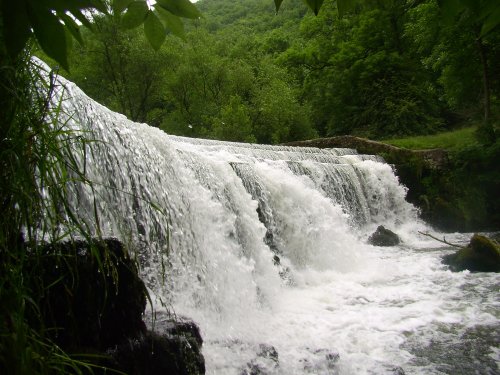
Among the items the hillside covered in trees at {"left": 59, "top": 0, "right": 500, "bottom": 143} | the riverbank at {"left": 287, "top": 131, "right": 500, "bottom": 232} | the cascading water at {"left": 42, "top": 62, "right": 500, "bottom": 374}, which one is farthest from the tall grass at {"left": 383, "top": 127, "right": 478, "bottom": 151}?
the cascading water at {"left": 42, "top": 62, "right": 500, "bottom": 374}

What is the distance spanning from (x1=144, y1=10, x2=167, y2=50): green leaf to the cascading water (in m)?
1.47

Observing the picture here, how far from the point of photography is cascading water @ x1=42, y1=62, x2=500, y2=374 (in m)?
3.90

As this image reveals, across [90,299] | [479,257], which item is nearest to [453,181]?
[479,257]

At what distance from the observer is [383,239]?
9203 mm

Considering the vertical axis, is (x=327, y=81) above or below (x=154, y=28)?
above

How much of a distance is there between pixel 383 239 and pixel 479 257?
2.56 metres

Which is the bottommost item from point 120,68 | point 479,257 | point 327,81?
point 479,257

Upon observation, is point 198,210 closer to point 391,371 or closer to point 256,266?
point 256,266

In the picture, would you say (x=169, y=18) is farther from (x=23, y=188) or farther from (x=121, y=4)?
(x=23, y=188)

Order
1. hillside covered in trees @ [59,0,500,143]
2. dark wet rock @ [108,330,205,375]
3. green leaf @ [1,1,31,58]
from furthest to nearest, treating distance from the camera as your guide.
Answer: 1. hillside covered in trees @ [59,0,500,143]
2. dark wet rock @ [108,330,205,375]
3. green leaf @ [1,1,31,58]

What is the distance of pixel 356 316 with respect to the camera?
500 cm

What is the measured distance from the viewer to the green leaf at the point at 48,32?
84 centimetres

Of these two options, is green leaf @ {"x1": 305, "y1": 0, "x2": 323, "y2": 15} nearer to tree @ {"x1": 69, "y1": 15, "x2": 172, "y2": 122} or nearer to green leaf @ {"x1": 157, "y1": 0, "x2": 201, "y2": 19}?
green leaf @ {"x1": 157, "y1": 0, "x2": 201, "y2": 19}

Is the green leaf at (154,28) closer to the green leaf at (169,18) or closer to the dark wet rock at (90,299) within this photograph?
the green leaf at (169,18)
